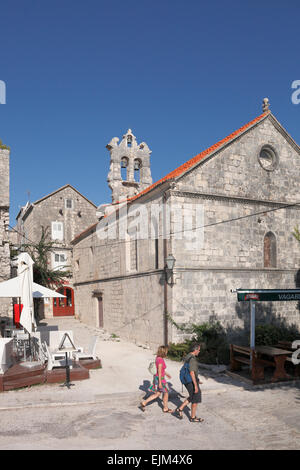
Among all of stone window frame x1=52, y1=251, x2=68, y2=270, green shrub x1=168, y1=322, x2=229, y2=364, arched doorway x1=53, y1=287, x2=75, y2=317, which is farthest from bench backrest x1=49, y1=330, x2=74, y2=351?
stone window frame x1=52, y1=251, x2=68, y2=270

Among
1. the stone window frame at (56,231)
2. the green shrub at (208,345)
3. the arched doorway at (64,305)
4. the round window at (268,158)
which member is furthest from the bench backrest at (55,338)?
the stone window frame at (56,231)

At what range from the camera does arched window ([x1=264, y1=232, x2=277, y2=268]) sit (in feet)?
55.5

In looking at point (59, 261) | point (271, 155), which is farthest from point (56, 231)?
point (271, 155)

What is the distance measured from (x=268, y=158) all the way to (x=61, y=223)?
1840 centimetres

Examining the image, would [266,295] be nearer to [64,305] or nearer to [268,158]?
[268,158]

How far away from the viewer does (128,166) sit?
25.4 m

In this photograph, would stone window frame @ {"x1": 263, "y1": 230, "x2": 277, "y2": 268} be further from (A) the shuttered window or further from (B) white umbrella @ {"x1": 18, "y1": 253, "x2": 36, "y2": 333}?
(A) the shuttered window

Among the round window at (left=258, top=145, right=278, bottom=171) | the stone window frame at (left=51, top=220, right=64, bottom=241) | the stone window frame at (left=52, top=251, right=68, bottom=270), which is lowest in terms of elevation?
the stone window frame at (left=52, top=251, right=68, bottom=270)

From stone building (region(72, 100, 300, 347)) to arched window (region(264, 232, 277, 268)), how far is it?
0.14ft

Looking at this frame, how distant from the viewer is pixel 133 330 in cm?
1803
